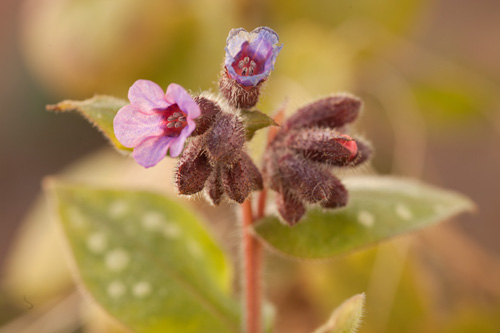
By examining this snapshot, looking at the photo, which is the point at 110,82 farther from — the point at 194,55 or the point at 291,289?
the point at 291,289

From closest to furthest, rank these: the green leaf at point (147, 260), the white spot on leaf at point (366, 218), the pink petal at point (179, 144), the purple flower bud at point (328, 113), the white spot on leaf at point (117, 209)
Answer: the pink petal at point (179, 144), the purple flower bud at point (328, 113), the white spot on leaf at point (366, 218), the green leaf at point (147, 260), the white spot on leaf at point (117, 209)

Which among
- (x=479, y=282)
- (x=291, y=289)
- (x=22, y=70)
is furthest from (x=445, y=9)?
(x=22, y=70)

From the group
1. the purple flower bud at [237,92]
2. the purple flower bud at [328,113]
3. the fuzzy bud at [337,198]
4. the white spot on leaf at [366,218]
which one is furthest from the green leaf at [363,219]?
the purple flower bud at [237,92]

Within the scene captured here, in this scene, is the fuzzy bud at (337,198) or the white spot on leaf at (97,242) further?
the white spot on leaf at (97,242)

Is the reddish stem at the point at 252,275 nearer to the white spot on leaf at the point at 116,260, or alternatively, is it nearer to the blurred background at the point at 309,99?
the white spot on leaf at the point at 116,260

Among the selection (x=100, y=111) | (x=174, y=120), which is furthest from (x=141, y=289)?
(x=174, y=120)

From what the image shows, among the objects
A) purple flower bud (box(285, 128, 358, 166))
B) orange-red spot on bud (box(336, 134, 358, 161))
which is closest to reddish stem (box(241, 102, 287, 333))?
purple flower bud (box(285, 128, 358, 166))

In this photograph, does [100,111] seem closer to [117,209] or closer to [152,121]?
[152,121]
